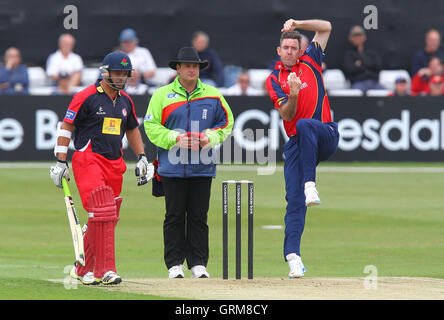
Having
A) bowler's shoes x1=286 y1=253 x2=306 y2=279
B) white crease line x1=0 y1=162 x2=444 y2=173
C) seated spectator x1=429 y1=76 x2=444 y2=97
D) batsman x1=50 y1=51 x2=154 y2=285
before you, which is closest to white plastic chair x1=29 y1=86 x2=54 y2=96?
white crease line x1=0 y1=162 x2=444 y2=173

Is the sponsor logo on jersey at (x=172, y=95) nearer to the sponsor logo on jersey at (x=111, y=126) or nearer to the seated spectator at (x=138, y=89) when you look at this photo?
the sponsor logo on jersey at (x=111, y=126)

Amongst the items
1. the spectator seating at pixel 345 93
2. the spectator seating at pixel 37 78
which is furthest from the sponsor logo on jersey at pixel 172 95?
the spectator seating at pixel 37 78

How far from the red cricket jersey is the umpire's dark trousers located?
1136mm

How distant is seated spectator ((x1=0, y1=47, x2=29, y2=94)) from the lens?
22.4m

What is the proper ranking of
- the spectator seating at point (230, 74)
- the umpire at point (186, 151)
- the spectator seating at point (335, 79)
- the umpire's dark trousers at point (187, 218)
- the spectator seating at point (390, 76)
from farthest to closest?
the spectator seating at point (390, 76) → the spectator seating at point (230, 74) → the spectator seating at point (335, 79) → the umpire's dark trousers at point (187, 218) → the umpire at point (186, 151)

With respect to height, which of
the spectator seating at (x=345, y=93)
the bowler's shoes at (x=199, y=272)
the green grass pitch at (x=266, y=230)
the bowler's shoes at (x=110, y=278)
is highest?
the spectator seating at (x=345, y=93)

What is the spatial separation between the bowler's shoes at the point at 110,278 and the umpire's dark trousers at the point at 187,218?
4.22ft

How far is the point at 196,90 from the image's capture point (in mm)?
10492

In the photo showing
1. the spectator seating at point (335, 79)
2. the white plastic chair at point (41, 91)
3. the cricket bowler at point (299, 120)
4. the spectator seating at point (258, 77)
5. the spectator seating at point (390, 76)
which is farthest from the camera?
the spectator seating at point (390, 76)

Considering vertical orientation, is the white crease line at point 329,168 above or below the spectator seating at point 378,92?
below

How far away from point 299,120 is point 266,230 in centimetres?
528

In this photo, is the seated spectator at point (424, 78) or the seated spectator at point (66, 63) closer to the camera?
the seated spectator at point (66, 63)

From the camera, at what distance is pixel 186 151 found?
1036 centimetres

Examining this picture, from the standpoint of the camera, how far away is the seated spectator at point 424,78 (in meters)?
23.3
